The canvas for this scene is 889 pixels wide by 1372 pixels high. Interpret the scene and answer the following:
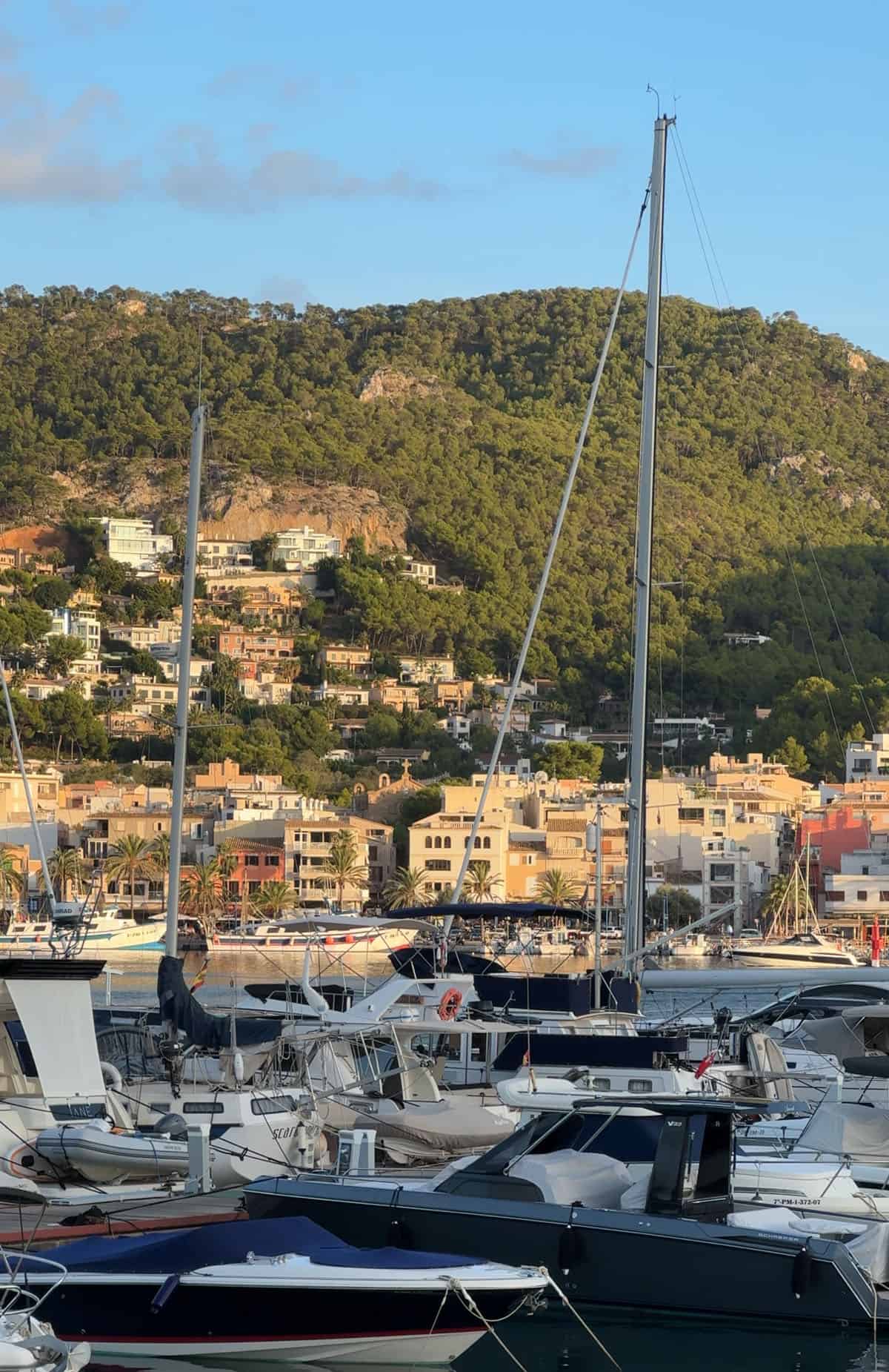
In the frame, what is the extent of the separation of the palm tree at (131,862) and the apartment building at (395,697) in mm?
35200

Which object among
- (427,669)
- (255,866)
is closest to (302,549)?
(427,669)

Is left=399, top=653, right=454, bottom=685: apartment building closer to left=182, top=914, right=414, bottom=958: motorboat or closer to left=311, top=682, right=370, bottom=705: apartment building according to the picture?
left=311, top=682, right=370, bottom=705: apartment building

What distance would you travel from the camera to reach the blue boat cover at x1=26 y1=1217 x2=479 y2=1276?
34.8 feet

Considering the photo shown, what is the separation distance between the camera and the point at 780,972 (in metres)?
25.9

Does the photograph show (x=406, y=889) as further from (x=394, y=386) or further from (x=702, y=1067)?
(x=394, y=386)

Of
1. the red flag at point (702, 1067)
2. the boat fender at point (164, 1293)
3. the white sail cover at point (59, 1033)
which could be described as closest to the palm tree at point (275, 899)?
the red flag at point (702, 1067)

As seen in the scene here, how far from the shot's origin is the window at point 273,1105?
1561 cm

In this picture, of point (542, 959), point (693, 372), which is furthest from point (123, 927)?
point (693, 372)

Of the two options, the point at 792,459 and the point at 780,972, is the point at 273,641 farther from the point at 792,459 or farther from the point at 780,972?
the point at 780,972

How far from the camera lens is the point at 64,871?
8256 cm

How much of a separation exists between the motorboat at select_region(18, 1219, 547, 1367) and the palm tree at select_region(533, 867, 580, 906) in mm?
71399

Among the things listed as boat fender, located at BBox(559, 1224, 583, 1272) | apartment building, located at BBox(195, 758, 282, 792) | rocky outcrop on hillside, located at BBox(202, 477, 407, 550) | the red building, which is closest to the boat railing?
boat fender, located at BBox(559, 1224, 583, 1272)

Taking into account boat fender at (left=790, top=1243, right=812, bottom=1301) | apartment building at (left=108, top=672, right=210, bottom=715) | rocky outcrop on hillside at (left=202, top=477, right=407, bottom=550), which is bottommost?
boat fender at (left=790, top=1243, right=812, bottom=1301)

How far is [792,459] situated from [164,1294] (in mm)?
149186
